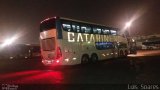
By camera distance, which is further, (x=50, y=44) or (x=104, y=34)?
(x=104, y=34)

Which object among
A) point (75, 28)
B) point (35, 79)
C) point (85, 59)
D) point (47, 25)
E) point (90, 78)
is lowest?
point (35, 79)

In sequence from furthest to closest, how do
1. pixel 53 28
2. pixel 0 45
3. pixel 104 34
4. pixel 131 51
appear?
1. pixel 0 45
2. pixel 131 51
3. pixel 104 34
4. pixel 53 28

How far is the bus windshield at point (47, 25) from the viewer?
1998 cm

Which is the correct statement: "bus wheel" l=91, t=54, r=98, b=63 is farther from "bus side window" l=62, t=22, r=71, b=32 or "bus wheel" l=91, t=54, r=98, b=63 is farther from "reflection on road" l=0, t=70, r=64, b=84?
"reflection on road" l=0, t=70, r=64, b=84

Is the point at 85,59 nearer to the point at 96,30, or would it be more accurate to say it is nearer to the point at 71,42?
the point at 71,42

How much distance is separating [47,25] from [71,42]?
2601 mm

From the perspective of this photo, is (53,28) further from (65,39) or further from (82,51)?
(82,51)

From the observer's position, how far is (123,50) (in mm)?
31156

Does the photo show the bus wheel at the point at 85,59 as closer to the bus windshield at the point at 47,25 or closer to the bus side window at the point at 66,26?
the bus side window at the point at 66,26

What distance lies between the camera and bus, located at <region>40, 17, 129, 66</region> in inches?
782

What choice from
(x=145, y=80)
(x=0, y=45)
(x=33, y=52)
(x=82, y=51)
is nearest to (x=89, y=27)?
(x=82, y=51)

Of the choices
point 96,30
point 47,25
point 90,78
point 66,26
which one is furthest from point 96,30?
point 90,78

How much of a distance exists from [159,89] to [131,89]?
1060 mm

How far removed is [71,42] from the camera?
20812 mm
